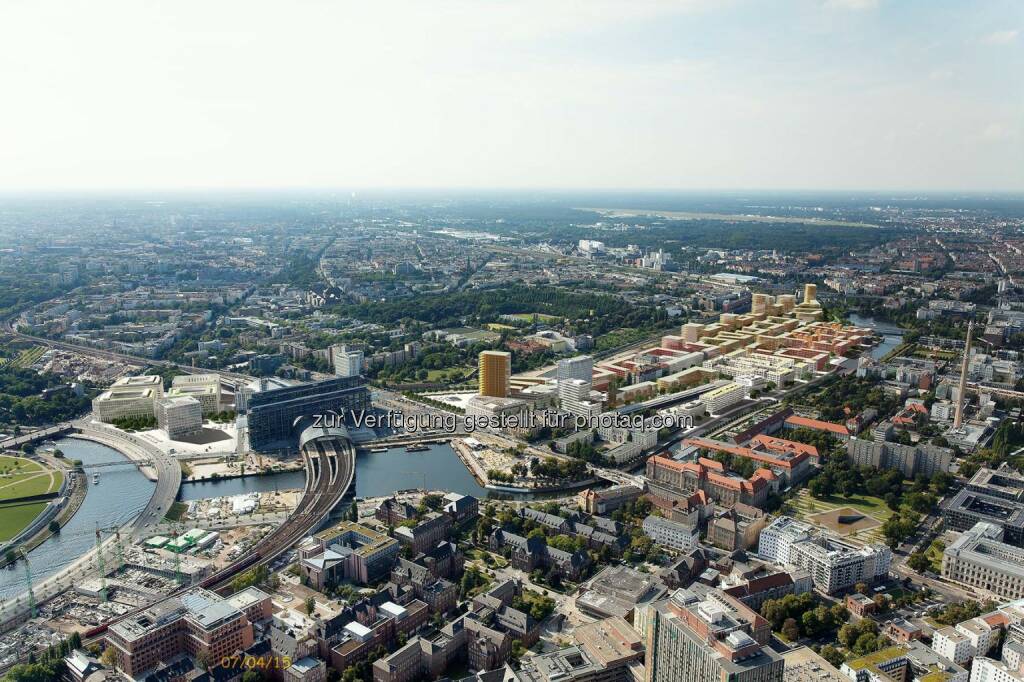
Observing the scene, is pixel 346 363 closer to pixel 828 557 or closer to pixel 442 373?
pixel 442 373

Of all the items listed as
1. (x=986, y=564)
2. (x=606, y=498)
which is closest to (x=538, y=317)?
(x=606, y=498)

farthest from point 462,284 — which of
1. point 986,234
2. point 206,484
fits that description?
point 986,234

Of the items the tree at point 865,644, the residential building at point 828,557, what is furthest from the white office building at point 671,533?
the tree at point 865,644

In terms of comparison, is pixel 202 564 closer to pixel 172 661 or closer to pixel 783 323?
pixel 172 661

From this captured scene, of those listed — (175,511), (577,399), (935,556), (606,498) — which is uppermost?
(577,399)
